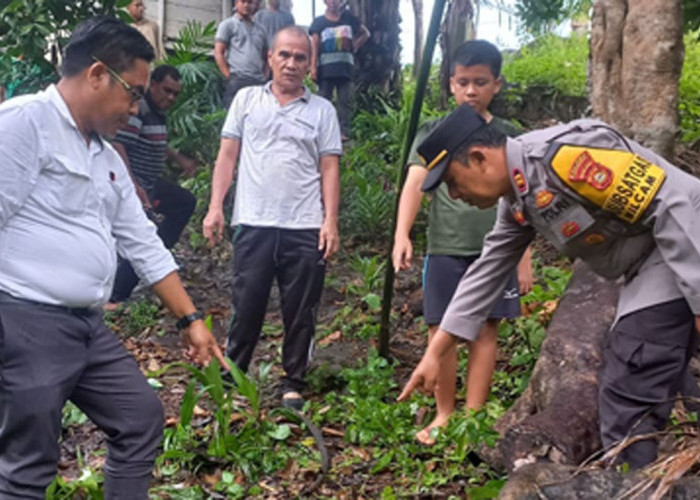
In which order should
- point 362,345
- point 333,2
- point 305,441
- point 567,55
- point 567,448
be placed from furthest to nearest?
point 567,55 < point 333,2 < point 362,345 < point 305,441 < point 567,448

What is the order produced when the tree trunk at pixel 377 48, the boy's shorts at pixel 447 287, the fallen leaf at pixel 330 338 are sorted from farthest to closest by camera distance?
1. the tree trunk at pixel 377 48
2. the fallen leaf at pixel 330 338
3. the boy's shorts at pixel 447 287

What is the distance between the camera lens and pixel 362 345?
18.4ft

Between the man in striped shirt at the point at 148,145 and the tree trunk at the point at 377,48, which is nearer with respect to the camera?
the man in striped shirt at the point at 148,145

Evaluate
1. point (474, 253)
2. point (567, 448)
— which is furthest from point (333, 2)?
point (567, 448)

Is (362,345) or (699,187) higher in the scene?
(699,187)

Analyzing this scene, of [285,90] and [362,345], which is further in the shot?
[362,345]

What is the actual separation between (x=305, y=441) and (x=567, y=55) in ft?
26.1

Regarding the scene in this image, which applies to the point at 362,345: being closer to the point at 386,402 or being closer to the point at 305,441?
the point at 386,402

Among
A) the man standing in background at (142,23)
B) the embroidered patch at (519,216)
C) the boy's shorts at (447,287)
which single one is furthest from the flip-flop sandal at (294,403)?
the man standing in background at (142,23)

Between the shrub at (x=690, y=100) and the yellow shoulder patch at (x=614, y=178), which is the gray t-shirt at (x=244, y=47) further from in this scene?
the yellow shoulder patch at (x=614, y=178)

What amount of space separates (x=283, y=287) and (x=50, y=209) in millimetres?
2057

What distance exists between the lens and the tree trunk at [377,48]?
35.1 feet

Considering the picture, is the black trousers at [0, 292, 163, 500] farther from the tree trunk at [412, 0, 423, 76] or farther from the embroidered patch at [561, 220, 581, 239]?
the tree trunk at [412, 0, 423, 76]

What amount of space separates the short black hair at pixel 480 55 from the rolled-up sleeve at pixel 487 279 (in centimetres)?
112
